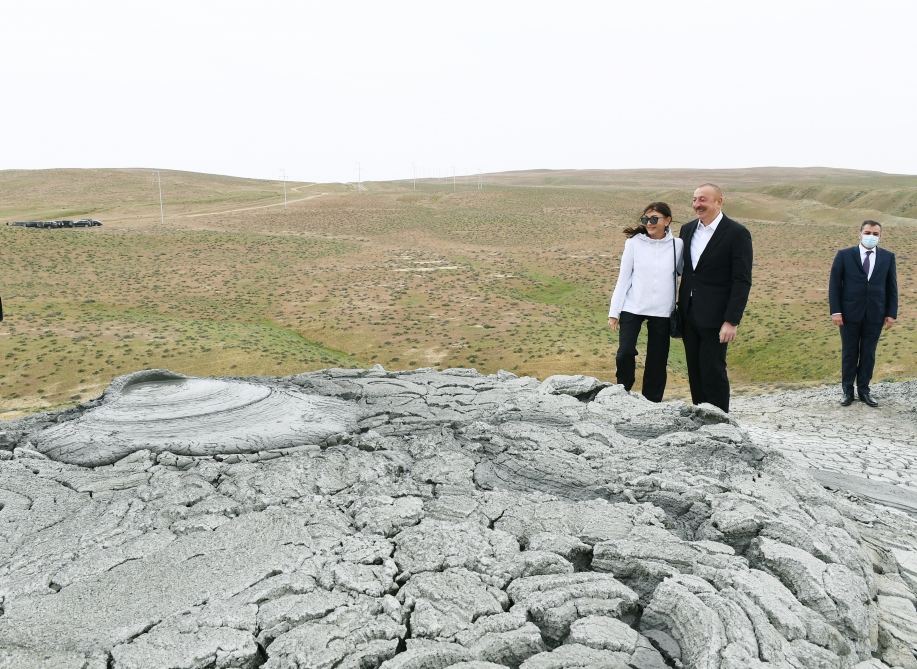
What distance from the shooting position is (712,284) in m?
5.98

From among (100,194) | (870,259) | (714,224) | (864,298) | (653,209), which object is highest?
Answer: (100,194)

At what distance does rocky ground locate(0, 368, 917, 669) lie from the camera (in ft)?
9.50

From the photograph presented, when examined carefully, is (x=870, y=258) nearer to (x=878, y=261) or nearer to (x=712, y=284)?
(x=878, y=261)

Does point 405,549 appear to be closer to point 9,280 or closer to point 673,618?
point 673,618

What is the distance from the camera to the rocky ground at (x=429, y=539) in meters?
2.89

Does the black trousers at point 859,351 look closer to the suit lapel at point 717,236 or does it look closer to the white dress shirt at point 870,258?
the white dress shirt at point 870,258

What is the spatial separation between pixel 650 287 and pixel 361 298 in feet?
69.4

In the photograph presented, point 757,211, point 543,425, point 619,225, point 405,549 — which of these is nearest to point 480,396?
point 543,425

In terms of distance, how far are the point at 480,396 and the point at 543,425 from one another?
99 cm

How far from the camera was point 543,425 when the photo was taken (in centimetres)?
558

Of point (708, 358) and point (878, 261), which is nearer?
point (708, 358)

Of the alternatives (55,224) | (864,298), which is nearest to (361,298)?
(864,298)

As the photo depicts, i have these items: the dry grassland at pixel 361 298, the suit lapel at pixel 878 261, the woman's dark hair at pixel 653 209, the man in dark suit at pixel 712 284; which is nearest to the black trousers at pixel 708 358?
the man in dark suit at pixel 712 284

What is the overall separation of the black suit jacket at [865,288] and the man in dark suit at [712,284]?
13.0 feet
